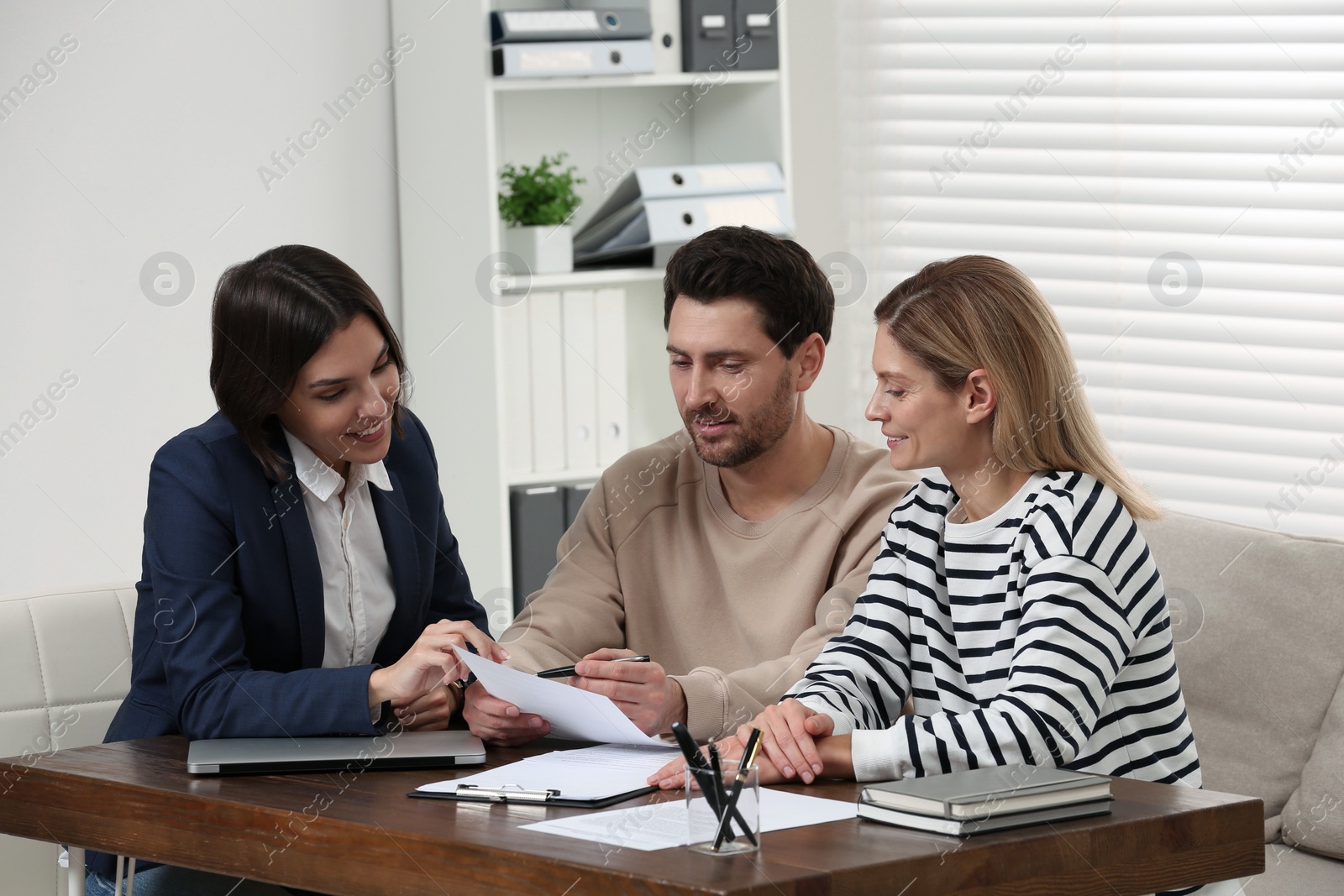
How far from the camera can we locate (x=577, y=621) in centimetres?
212

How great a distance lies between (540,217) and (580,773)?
1983mm

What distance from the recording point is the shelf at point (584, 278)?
3.26 meters

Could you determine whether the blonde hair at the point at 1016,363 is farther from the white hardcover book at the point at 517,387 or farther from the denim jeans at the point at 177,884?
the white hardcover book at the point at 517,387

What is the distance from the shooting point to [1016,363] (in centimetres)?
169

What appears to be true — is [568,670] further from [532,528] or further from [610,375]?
[610,375]

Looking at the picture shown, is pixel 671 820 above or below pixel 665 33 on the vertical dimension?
below

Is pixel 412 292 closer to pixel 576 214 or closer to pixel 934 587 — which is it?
pixel 576 214

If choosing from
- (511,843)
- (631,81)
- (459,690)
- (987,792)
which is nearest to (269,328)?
(459,690)


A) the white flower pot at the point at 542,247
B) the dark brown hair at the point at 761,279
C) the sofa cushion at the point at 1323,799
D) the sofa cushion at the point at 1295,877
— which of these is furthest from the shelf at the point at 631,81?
the sofa cushion at the point at 1295,877

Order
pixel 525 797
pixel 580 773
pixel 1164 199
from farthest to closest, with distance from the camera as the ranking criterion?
1. pixel 1164 199
2. pixel 580 773
3. pixel 525 797

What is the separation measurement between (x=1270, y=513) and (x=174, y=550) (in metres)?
2.08

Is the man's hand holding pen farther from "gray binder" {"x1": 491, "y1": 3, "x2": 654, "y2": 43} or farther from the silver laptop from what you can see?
"gray binder" {"x1": 491, "y1": 3, "x2": 654, "y2": 43}

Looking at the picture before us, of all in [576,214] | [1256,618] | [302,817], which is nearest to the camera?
[302,817]

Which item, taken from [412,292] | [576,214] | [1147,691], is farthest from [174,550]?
[576,214]
